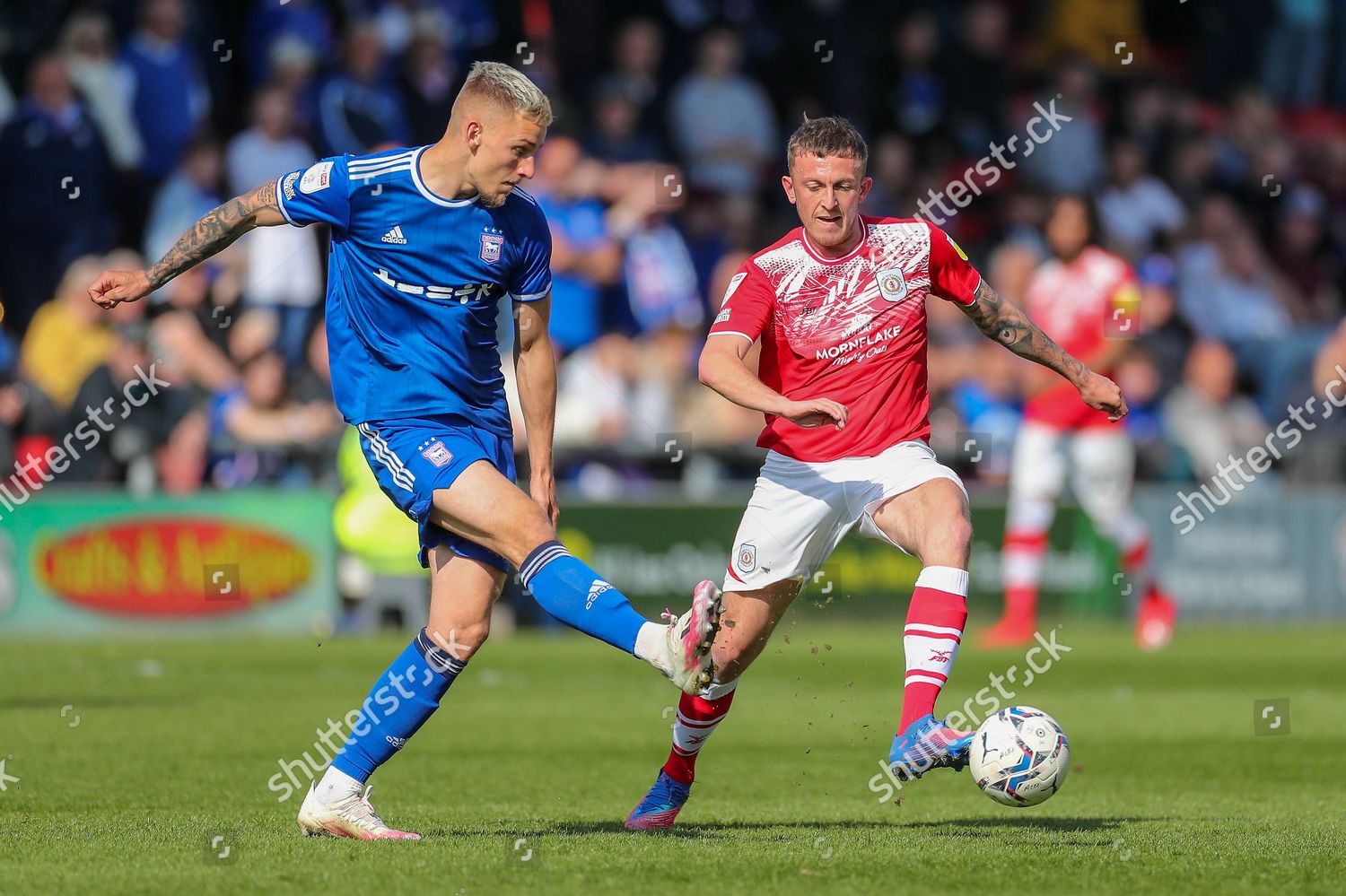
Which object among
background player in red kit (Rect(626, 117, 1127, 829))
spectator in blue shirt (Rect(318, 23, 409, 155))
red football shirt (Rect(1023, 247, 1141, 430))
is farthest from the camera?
spectator in blue shirt (Rect(318, 23, 409, 155))

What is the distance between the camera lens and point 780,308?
23.0 feet

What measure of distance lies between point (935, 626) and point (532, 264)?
6.03ft

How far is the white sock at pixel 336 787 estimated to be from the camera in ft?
20.9

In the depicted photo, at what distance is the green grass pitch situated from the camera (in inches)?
221

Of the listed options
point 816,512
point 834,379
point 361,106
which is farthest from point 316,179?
point 361,106

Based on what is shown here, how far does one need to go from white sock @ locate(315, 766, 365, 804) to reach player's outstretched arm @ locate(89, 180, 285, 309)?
5.59 ft

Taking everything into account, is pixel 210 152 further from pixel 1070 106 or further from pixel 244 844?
pixel 244 844

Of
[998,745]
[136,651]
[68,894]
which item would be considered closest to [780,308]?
[998,745]

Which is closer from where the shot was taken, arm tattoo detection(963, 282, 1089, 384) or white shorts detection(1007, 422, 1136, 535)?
arm tattoo detection(963, 282, 1089, 384)

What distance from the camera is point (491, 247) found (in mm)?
6371
